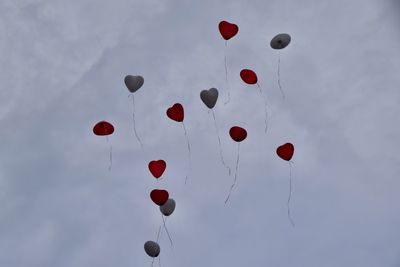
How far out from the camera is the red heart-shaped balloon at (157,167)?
12680 millimetres

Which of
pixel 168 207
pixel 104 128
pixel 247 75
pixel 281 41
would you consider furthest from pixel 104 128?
pixel 281 41

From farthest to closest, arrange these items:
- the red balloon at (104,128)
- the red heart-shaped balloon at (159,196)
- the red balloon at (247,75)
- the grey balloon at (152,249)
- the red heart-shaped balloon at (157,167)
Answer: the red heart-shaped balloon at (157,167) → the red balloon at (104,128) → the red balloon at (247,75) → the red heart-shaped balloon at (159,196) → the grey balloon at (152,249)

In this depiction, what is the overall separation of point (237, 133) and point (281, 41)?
2334mm

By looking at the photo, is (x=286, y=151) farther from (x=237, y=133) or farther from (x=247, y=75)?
(x=247, y=75)

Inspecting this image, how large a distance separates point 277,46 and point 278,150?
243 cm

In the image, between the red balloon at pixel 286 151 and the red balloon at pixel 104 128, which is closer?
the red balloon at pixel 104 128

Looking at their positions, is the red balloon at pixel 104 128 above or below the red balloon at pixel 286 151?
below

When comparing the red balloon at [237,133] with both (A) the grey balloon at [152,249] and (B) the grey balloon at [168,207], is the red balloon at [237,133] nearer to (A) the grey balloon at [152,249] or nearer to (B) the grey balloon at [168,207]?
(B) the grey balloon at [168,207]

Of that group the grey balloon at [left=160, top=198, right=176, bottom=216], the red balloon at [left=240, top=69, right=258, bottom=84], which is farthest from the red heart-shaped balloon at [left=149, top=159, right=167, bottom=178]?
the red balloon at [left=240, top=69, right=258, bottom=84]

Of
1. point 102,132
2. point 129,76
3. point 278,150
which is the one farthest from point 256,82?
point 102,132

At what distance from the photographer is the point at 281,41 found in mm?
12328

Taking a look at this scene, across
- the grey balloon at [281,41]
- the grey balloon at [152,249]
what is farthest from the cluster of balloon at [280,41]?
the grey balloon at [152,249]

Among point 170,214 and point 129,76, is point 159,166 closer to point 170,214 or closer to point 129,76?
point 170,214

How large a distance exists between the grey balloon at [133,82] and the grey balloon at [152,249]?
3.44 metres
